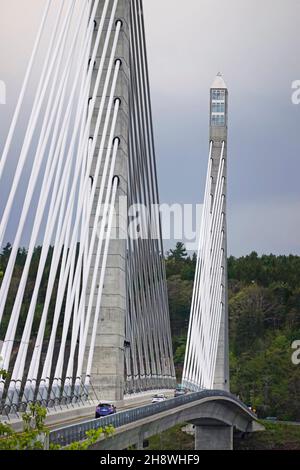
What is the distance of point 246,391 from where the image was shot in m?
132

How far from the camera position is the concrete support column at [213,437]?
3470 inches

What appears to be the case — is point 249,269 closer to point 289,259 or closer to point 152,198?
point 289,259

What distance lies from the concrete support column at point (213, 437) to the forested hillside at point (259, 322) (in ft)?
97.9

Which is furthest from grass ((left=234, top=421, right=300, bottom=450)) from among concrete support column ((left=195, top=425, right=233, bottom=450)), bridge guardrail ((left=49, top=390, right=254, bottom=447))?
bridge guardrail ((left=49, top=390, right=254, bottom=447))

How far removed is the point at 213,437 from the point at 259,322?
64.8 metres

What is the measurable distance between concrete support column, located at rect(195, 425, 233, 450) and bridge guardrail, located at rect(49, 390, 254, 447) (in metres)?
22.6

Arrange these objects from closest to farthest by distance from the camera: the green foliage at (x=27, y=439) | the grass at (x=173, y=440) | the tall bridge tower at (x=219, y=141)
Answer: the green foliage at (x=27, y=439), the tall bridge tower at (x=219, y=141), the grass at (x=173, y=440)

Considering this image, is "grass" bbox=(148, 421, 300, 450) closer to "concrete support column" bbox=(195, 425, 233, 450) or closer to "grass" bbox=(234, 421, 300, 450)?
"grass" bbox=(234, 421, 300, 450)

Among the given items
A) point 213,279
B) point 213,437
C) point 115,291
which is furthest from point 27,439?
point 213,279

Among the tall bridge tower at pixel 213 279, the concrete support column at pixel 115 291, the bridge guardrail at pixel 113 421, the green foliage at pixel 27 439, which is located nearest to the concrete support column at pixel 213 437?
the tall bridge tower at pixel 213 279

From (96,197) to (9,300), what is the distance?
50888 mm

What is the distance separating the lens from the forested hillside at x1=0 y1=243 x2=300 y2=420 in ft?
421

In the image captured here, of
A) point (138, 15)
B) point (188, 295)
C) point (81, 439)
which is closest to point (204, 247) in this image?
point (138, 15)

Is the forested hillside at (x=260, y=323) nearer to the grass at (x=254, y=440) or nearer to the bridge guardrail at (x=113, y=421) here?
the grass at (x=254, y=440)
